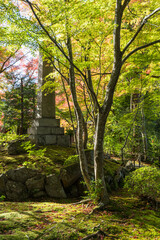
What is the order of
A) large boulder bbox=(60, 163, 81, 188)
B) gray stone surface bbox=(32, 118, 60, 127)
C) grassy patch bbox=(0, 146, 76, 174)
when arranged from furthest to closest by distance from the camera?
gray stone surface bbox=(32, 118, 60, 127) → grassy patch bbox=(0, 146, 76, 174) → large boulder bbox=(60, 163, 81, 188)

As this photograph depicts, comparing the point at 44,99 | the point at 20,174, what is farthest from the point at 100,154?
the point at 44,99

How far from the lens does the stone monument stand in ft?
25.6

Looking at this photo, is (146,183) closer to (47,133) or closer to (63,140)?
(63,140)

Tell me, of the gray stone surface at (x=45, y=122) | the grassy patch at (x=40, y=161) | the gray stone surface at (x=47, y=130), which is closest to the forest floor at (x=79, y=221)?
the grassy patch at (x=40, y=161)

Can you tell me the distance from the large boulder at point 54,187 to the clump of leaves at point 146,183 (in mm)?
2101

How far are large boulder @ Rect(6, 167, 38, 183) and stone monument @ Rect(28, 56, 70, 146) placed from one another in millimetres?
2368

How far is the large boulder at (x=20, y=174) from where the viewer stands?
5195 millimetres

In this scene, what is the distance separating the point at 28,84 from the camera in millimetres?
10109

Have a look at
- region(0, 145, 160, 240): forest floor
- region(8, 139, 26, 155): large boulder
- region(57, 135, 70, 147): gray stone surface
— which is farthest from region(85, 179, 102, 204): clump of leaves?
region(57, 135, 70, 147): gray stone surface

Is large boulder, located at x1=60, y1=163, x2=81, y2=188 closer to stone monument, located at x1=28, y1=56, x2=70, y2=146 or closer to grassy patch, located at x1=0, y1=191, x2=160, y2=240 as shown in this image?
grassy patch, located at x1=0, y1=191, x2=160, y2=240

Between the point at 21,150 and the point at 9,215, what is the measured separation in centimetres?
372

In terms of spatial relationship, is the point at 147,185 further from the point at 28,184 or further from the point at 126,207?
the point at 28,184

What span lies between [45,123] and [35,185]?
132 inches

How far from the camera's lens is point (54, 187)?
5.24 metres
